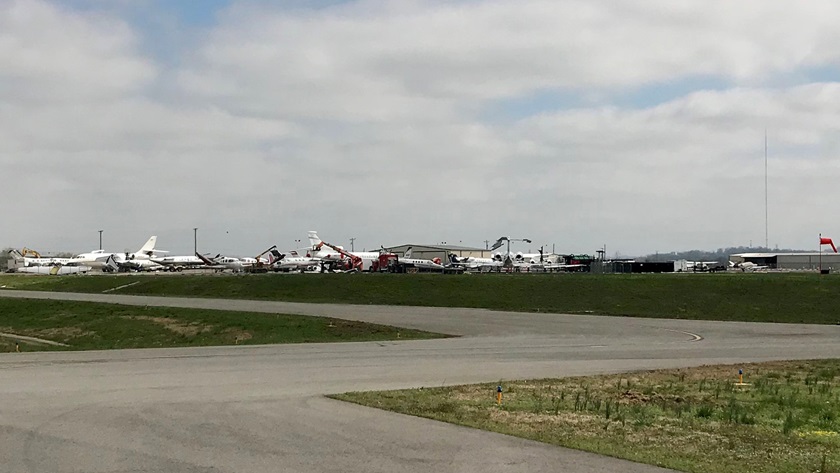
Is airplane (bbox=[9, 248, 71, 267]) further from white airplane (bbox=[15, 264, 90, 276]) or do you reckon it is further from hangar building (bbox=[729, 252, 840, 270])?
hangar building (bbox=[729, 252, 840, 270])

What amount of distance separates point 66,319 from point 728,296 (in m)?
45.3

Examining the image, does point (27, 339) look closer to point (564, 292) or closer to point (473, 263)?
point (564, 292)

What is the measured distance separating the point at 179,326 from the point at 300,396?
26957 mm

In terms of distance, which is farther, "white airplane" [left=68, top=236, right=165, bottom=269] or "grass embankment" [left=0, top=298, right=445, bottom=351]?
"white airplane" [left=68, top=236, right=165, bottom=269]

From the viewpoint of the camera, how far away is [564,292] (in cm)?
6025

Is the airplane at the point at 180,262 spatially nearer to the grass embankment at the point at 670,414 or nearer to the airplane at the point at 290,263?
the airplane at the point at 290,263

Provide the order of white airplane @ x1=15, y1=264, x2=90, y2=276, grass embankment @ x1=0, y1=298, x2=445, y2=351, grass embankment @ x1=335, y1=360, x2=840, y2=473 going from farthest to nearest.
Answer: white airplane @ x1=15, y1=264, x2=90, y2=276
grass embankment @ x1=0, y1=298, x2=445, y2=351
grass embankment @ x1=335, y1=360, x2=840, y2=473

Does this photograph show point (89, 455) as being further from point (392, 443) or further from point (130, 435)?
point (392, 443)

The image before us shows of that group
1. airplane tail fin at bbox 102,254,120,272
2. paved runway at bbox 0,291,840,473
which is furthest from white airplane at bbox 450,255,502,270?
paved runway at bbox 0,291,840,473

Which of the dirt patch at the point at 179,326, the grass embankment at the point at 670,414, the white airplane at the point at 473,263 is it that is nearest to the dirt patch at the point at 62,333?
the dirt patch at the point at 179,326

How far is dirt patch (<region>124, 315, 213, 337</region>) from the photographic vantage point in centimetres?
4053

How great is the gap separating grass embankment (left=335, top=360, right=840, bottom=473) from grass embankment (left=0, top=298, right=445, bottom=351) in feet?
56.7

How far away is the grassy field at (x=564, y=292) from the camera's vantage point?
52062mm

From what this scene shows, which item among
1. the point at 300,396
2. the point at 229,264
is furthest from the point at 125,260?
the point at 300,396
